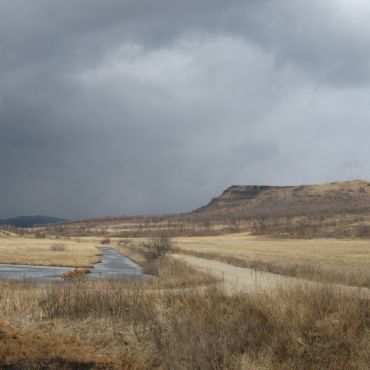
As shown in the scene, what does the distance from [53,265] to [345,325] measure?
185ft

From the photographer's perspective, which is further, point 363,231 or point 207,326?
point 363,231

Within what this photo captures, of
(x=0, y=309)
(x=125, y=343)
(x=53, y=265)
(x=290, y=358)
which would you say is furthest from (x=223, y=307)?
(x=53, y=265)

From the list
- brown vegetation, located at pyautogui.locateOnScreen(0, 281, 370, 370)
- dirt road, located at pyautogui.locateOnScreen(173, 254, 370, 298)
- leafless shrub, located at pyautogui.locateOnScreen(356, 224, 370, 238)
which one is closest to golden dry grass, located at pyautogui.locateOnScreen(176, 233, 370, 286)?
dirt road, located at pyautogui.locateOnScreen(173, 254, 370, 298)

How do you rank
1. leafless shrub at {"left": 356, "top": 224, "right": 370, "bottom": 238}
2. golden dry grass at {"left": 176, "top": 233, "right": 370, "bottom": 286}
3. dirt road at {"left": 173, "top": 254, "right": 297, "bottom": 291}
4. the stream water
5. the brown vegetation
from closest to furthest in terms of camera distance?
the brown vegetation → dirt road at {"left": 173, "top": 254, "right": 297, "bottom": 291} → golden dry grass at {"left": 176, "top": 233, "right": 370, "bottom": 286} → the stream water → leafless shrub at {"left": 356, "top": 224, "right": 370, "bottom": 238}

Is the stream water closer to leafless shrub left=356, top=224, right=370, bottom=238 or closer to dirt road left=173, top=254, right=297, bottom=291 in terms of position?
dirt road left=173, top=254, right=297, bottom=291

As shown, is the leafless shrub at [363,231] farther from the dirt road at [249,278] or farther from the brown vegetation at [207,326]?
the brown vegetation at [207,326]

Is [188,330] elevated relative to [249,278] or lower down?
elevated

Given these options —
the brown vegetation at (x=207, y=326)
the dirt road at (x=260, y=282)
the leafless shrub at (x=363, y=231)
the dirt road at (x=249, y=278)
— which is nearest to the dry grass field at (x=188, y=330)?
the brown vegetation at (x=207, y=326)

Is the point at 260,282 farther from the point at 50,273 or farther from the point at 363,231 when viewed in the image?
the point at 363,231

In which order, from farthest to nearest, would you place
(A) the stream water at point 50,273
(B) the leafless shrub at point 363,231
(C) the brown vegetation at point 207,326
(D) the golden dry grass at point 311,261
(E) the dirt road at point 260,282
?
(B) the leafless shrub at point 363,231 → (A) the stream water at point 50,273 → (D) the golden dry grass at point 311,261 → (E) the dirt road at point 260,282 → (C) the brown vegetation at point 207,326

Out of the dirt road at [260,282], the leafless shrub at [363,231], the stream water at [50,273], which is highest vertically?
the dirt road at [260,282]

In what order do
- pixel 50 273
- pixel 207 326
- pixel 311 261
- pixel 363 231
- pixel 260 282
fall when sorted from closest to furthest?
1. pixel 207 326
2. pixel 260 282
3. pixel 50 273
4. pixel 311 261
5. pixel 363 231

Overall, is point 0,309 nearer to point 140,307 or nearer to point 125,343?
point 140,307

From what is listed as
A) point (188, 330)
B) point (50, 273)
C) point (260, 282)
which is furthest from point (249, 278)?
point (188, 330)
